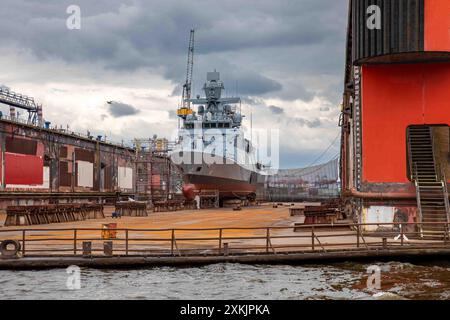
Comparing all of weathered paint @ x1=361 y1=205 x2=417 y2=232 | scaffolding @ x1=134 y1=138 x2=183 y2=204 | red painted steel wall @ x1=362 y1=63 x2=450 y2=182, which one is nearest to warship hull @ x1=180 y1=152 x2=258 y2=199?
scaffolding @ x1=134 y1=138 x2=183 y2=204

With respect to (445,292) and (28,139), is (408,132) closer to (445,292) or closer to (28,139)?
(445,292)

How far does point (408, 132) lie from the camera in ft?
97.5

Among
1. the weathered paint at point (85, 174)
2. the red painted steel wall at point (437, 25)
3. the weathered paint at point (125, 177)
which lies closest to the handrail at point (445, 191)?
the red painted steel wall at point (437, 25)

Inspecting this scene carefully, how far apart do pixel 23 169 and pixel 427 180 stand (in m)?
42.6

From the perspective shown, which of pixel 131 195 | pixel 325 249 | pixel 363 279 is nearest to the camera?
pixel 363 279

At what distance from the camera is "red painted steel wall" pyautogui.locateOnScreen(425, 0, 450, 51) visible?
27750 mm

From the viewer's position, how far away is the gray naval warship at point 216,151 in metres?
76.2

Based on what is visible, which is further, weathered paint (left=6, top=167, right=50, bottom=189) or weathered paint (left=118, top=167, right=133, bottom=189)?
weathered paint (left=118, top=167, right=133, bottom=189)

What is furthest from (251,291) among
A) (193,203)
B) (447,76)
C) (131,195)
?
(131,195)

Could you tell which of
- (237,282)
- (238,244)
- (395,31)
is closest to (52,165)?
(238,244)

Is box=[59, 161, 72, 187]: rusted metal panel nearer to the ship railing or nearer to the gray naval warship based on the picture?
the gray naval warship

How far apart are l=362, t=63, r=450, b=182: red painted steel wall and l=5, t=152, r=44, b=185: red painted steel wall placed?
3797cm

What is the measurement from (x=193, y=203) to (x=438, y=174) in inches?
1899

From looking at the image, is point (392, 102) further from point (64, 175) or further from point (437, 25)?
point (64, 175)
